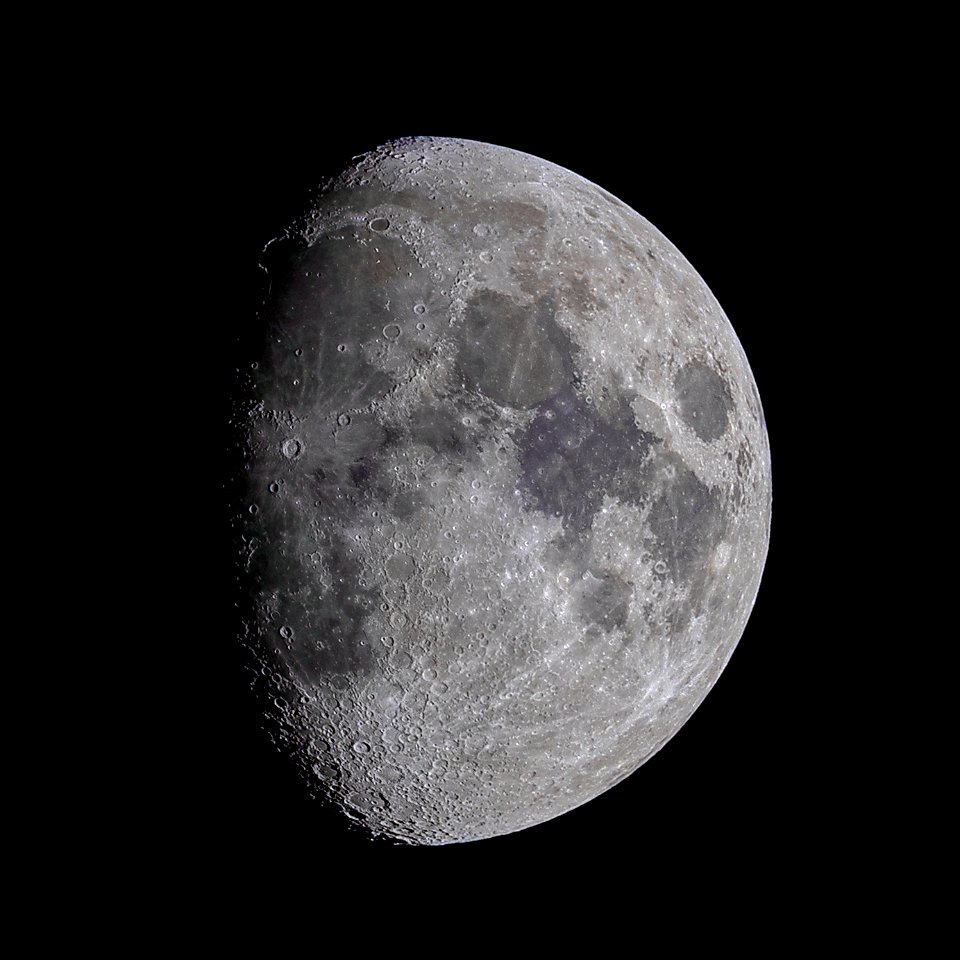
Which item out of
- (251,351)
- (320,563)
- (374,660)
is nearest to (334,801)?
(374,660)

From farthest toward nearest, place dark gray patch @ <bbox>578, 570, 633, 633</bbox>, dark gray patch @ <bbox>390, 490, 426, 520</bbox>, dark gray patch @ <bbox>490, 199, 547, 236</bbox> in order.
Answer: dark gray patch @ <bbox>490, 199, 547, 236</bbox> < dark gray patch @ <bbox>578, 570, 633, 633</bbox> < dark gray patch @ <bbox>390, 490, 426, 520</bbox>

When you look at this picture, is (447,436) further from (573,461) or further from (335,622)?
(335,622)

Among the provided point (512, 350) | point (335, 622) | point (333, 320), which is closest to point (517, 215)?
point (512, 350)

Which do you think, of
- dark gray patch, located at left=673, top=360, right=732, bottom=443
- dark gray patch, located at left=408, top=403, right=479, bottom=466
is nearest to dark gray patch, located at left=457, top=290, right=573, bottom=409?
dark gray patch, located at left=408, top=403, right=479, bottom=466

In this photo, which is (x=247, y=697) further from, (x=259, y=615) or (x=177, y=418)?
(x=177, y=418)

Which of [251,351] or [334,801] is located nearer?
[251,351]

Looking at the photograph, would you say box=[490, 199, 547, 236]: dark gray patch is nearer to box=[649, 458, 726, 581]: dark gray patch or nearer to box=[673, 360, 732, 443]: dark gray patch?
box=[673, 360, 732, 443]: dark gray patch
